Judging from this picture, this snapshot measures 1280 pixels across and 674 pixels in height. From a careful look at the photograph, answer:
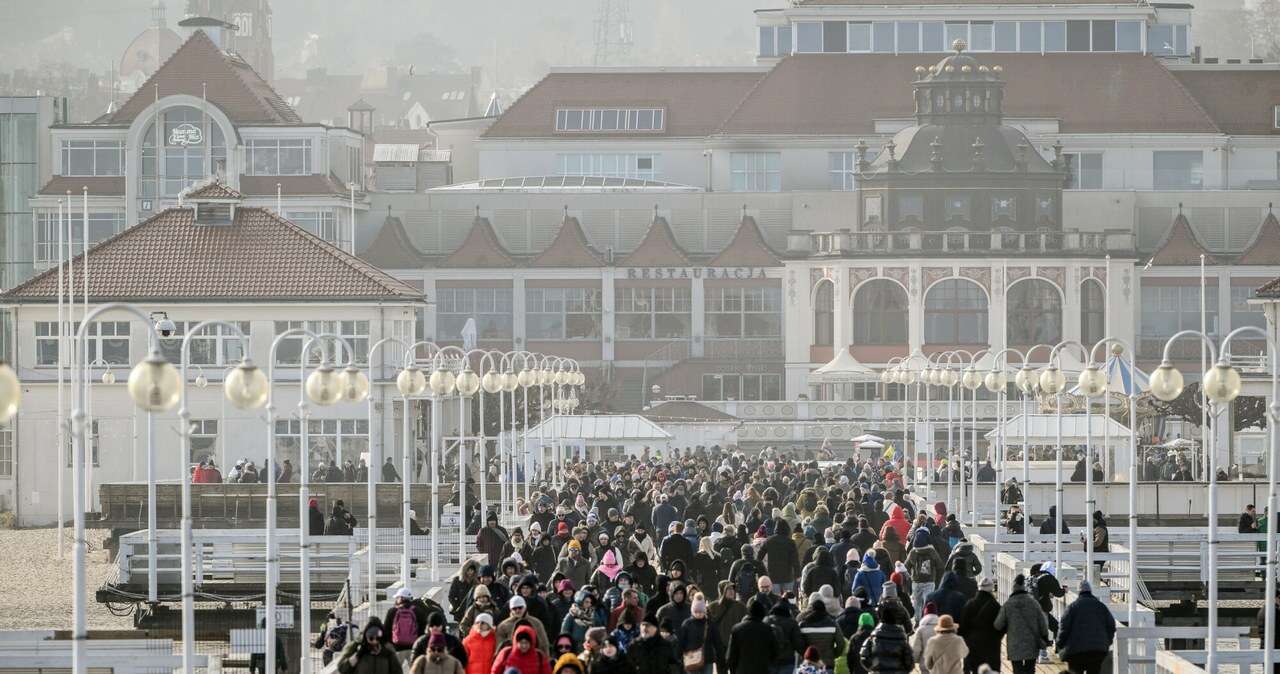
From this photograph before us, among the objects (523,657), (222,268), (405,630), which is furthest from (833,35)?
(523,657)

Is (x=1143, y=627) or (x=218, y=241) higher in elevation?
(x=218, y=241)

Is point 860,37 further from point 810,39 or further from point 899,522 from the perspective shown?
point 899,522

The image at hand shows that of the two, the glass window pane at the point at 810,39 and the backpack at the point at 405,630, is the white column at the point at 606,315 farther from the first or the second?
the backpack at the point at 405,630

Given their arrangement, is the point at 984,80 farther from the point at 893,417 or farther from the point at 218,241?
the point at 218,241

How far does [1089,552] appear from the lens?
102ft

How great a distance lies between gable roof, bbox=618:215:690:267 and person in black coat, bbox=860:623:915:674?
7570 cm

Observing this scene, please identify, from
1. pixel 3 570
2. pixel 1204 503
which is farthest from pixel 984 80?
pixel 3 570

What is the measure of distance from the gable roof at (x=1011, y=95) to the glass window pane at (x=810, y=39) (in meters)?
0.51

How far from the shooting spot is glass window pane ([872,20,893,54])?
11131cm

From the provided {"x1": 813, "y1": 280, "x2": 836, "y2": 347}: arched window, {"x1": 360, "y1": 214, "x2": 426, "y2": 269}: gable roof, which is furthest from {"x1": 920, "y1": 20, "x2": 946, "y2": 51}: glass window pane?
{"x1": 360, "y1": 214, "x2": 426, "y2": 269}: gable roof

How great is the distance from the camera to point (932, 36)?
111188 millimetres

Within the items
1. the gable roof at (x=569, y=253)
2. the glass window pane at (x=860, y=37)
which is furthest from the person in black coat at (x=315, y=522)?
the glass window pane at (x=860, y=37)

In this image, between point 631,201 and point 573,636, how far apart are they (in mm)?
78460

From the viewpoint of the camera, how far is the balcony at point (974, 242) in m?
92.6
